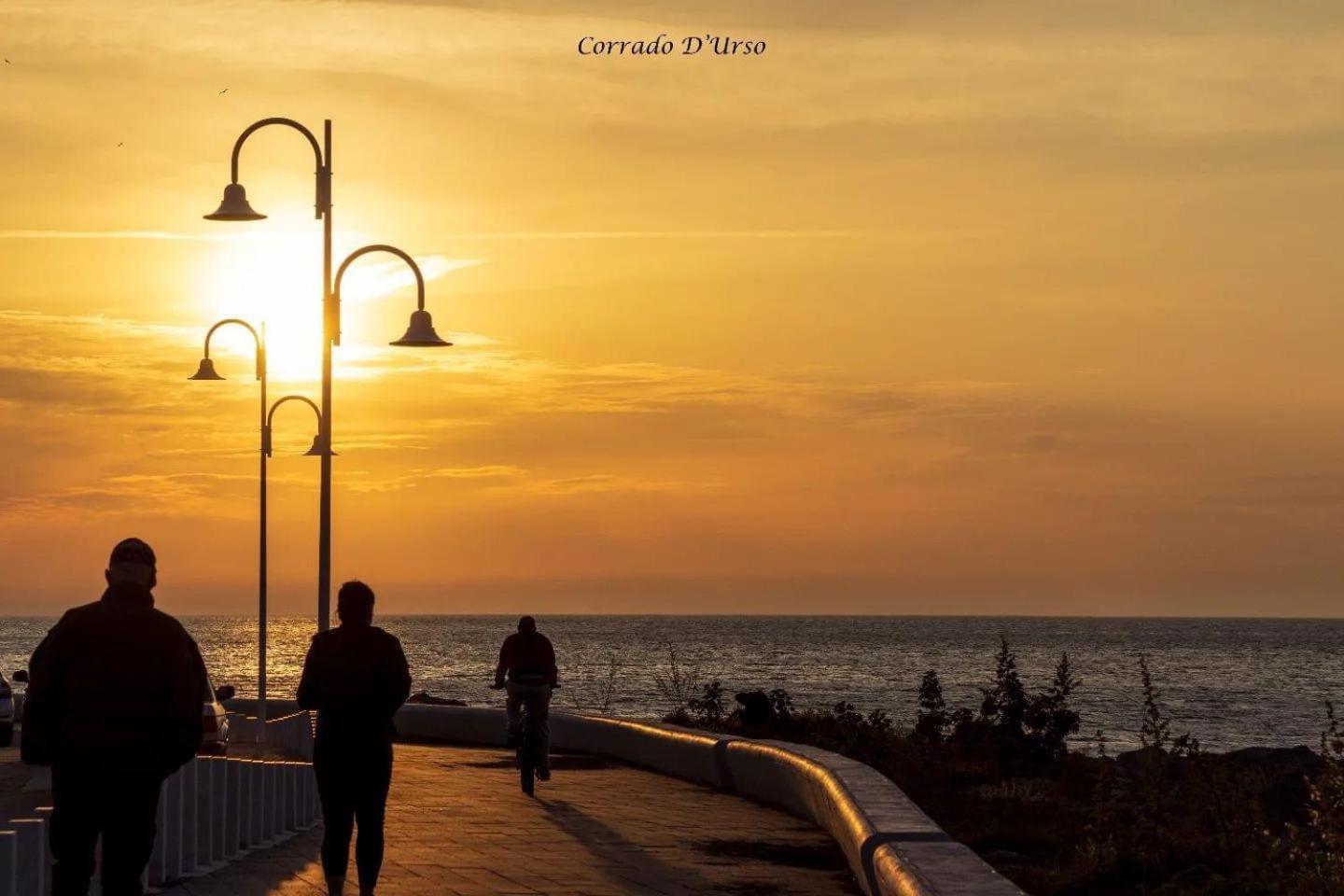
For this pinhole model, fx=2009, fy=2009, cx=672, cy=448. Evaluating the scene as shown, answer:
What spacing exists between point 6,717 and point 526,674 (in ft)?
45.8

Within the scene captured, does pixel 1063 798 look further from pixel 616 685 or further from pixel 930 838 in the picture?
pixel 616 685

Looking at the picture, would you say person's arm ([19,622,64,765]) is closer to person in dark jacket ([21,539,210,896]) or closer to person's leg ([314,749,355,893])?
person in dark jacket ([21,539,210,896])

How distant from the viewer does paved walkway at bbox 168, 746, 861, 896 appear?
490 inches

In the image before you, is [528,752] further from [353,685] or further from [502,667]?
[353,685]

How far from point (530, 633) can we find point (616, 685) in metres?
83.9

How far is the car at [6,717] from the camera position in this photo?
30341 mm

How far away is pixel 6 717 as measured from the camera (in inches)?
1208

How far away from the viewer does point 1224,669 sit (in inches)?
5256

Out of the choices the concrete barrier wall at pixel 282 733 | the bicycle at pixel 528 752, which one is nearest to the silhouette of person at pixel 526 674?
the bicycle at pixel 528 752

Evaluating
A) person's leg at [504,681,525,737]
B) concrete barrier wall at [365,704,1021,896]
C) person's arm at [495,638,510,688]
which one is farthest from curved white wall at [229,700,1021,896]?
person's arm at [495,638,510,688]

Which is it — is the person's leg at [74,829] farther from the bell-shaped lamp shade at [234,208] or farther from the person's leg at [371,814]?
the bell-shaped lamp shade at [234,208]

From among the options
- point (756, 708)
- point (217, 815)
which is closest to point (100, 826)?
point (217, 815)

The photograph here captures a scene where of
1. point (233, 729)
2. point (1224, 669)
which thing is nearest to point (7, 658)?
point (1224, 669)

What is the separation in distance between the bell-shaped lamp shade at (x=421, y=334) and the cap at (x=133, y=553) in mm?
11265
